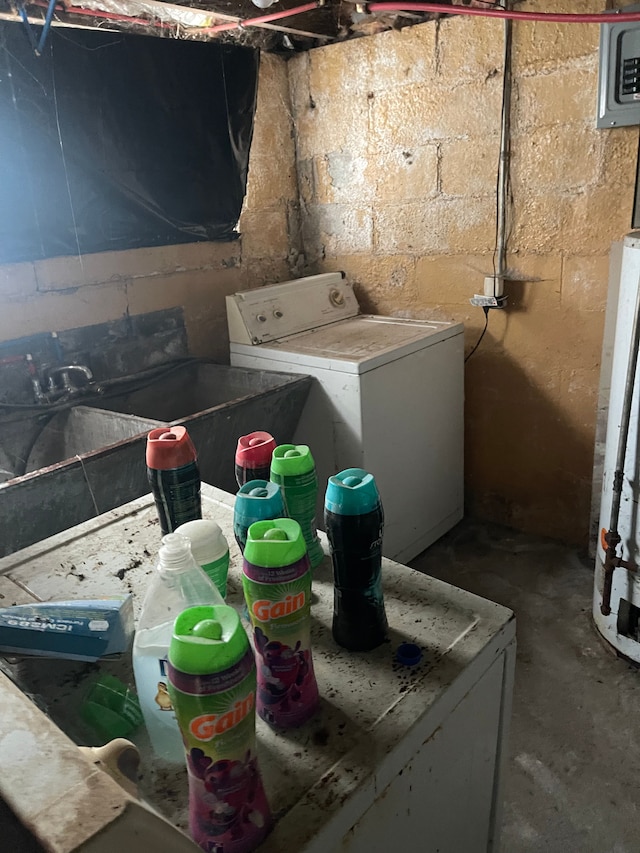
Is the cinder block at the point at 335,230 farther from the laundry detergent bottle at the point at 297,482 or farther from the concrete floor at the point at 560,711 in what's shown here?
the laundry detergent bottle at the point at 297,482

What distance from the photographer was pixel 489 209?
231 centimetres

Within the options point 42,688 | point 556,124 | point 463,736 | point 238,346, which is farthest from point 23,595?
point 556,124

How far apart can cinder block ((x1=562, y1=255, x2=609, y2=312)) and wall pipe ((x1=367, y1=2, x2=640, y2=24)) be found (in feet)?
2.29

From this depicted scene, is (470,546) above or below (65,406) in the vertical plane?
below

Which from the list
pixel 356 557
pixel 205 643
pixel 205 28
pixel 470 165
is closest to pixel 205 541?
pixel 356 557

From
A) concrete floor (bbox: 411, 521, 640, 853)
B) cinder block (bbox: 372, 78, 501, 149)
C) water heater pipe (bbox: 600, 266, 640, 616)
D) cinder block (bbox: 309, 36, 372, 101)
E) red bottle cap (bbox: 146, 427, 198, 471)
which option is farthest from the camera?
cinder block (bbox: 309, 36, 372, 101)

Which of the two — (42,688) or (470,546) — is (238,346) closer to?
(470,546)

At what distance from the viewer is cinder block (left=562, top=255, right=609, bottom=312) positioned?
2137 millimetres

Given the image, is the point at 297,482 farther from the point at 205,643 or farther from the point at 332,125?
the point at 332,125

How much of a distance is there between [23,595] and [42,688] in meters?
0.22

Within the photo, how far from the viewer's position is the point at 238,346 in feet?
7.83

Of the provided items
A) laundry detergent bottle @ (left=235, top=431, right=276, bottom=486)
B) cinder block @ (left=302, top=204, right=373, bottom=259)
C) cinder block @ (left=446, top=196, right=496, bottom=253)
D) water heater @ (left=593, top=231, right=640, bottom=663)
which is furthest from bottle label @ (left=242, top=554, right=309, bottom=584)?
cinder block @ (left=302, top=204, right=373, bottom=259)

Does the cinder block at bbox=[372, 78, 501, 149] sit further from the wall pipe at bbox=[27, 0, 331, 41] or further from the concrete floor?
the concrete floor

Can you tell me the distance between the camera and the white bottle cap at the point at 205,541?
0.88 metres
